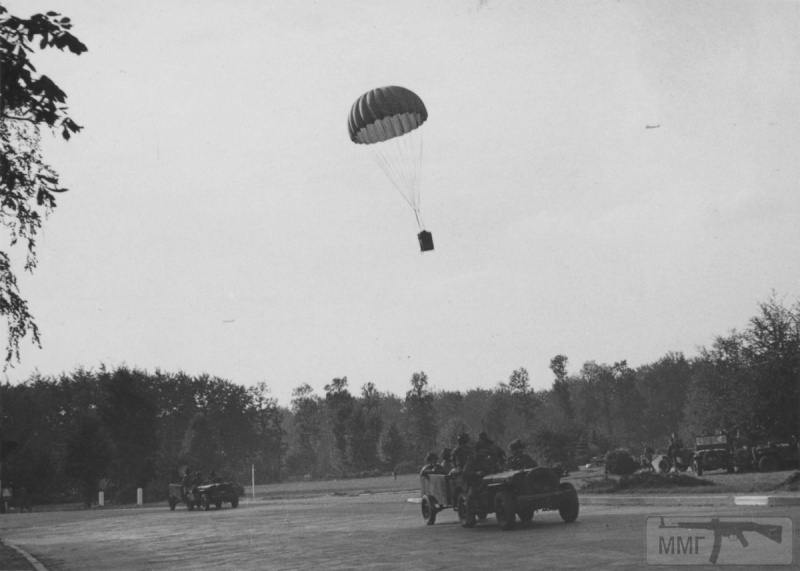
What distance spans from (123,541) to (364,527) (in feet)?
21.1

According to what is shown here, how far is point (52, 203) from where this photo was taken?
10.6 m

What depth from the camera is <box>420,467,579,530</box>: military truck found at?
1664 cm

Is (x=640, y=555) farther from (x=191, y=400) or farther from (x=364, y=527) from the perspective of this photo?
(x=191, y=400)

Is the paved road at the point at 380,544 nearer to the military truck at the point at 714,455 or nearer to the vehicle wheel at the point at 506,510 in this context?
the vehicle wheel at the point at 506,510

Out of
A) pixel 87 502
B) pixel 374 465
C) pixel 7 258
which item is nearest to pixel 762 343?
pixel 7 258

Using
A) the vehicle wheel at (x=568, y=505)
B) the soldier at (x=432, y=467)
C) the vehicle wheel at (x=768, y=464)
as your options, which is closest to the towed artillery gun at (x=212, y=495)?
the soldier at (x=432, y=467)

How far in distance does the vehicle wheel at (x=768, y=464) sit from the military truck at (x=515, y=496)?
794 inches

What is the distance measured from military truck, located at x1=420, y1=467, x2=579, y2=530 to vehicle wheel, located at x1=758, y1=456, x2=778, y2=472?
66.2 feet

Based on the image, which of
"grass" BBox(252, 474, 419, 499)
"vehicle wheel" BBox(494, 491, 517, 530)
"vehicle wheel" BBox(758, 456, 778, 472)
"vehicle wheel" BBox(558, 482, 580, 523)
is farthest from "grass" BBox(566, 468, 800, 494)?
"grass" BBox(252, 474, 419, 499)

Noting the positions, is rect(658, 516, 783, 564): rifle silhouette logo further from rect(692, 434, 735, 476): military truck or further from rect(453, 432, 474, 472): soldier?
rect(692, 434, 735, 476): military truck

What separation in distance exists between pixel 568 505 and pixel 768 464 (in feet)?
67.7

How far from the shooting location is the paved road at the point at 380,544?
469 inches

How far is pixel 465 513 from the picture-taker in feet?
59.6

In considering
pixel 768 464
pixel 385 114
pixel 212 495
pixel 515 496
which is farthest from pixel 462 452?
pixel 212 495
